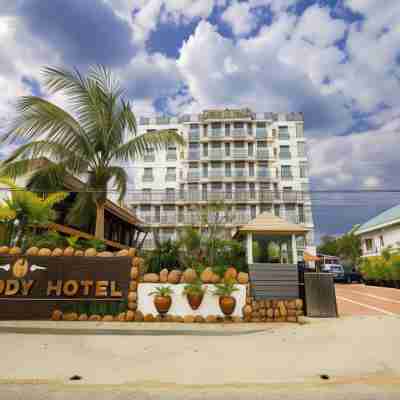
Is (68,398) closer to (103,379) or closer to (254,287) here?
(103,379)

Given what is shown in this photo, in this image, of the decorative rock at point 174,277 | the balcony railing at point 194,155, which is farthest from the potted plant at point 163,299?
the balcony railing at point 194,155

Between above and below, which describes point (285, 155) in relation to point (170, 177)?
above

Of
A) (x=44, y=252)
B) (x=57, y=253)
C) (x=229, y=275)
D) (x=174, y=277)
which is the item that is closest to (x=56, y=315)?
(x=57, y=253)

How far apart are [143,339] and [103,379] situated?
2305 mm

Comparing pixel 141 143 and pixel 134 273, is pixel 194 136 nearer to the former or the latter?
pixel 141 143

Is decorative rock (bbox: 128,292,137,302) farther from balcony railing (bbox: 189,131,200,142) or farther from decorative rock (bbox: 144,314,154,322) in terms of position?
balcony railing (bbox: 189,131,200,142)

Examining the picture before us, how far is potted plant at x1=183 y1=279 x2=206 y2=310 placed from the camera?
759 cm

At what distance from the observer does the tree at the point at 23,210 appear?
28.6 feet

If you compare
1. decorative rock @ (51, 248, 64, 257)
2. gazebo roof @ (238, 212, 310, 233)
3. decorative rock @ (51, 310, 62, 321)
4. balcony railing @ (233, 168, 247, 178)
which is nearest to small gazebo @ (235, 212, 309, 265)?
gazebo roof @ (238, 212, 310, 233)

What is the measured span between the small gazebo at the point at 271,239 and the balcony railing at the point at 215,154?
93.5 feet

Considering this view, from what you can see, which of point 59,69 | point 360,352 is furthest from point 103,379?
point 59,69

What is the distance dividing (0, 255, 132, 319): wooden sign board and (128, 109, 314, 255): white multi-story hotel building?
93.3 ft

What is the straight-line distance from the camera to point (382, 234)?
1068 inches

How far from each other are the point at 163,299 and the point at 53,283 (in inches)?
117
